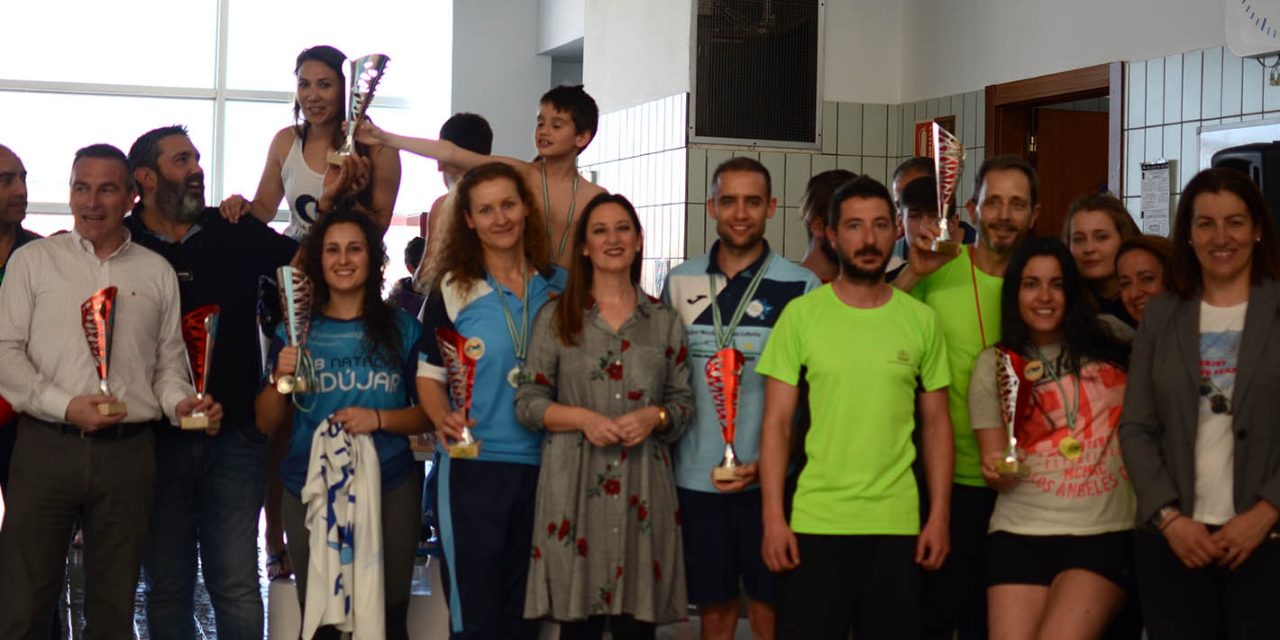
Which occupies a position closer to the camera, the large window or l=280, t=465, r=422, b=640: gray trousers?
l=280, t=465, r=422, b=640: gray trousers

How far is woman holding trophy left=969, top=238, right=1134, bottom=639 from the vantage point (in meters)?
3.13

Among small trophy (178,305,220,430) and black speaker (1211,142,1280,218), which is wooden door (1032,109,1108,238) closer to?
black speaker (1211,142,1280,218)

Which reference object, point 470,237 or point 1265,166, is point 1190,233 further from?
point 1265,166

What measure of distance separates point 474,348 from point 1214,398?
5.52 feet

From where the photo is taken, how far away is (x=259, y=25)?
11852 mm

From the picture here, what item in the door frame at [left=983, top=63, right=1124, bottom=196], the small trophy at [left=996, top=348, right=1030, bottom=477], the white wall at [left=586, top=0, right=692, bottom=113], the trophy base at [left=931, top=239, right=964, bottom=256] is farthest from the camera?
the white wall at [left=586, top=0, right=692, bottom=113]

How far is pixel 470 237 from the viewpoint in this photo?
3605 mm

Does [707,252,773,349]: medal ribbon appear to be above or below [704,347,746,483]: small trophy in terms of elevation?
above

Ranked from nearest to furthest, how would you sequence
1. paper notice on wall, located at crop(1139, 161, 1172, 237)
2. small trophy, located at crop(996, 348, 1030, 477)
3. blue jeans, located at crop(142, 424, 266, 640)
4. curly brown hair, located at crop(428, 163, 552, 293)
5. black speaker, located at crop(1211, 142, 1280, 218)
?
small trophy, located at crop(996, 348, 1030, 477)
curly brown hair, located at crop(428, 163, 552, 293)
blue jeans, located at crop(142, 424, 266, 640)
black speaker, located at crop(1211, 142, 1280, 218)
paper notice on wall, located at crop(1139, 161, 1172, 237)

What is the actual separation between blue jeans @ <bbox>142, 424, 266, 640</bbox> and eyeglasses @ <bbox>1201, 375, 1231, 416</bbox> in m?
2.39

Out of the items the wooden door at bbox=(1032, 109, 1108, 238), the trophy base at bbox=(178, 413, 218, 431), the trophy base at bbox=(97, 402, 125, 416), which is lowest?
the trophy base at bbox=(178, 413, 218, 431)

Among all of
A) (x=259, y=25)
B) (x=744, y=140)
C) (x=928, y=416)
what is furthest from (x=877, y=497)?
(x=259, y=25)

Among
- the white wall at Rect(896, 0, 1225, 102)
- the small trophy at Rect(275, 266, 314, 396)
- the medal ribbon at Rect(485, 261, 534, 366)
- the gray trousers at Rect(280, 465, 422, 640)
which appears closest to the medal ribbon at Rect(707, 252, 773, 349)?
the medal ribbon at Rect(485, 261, 534, 366)

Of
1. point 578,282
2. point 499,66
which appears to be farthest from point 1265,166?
point 499,66
